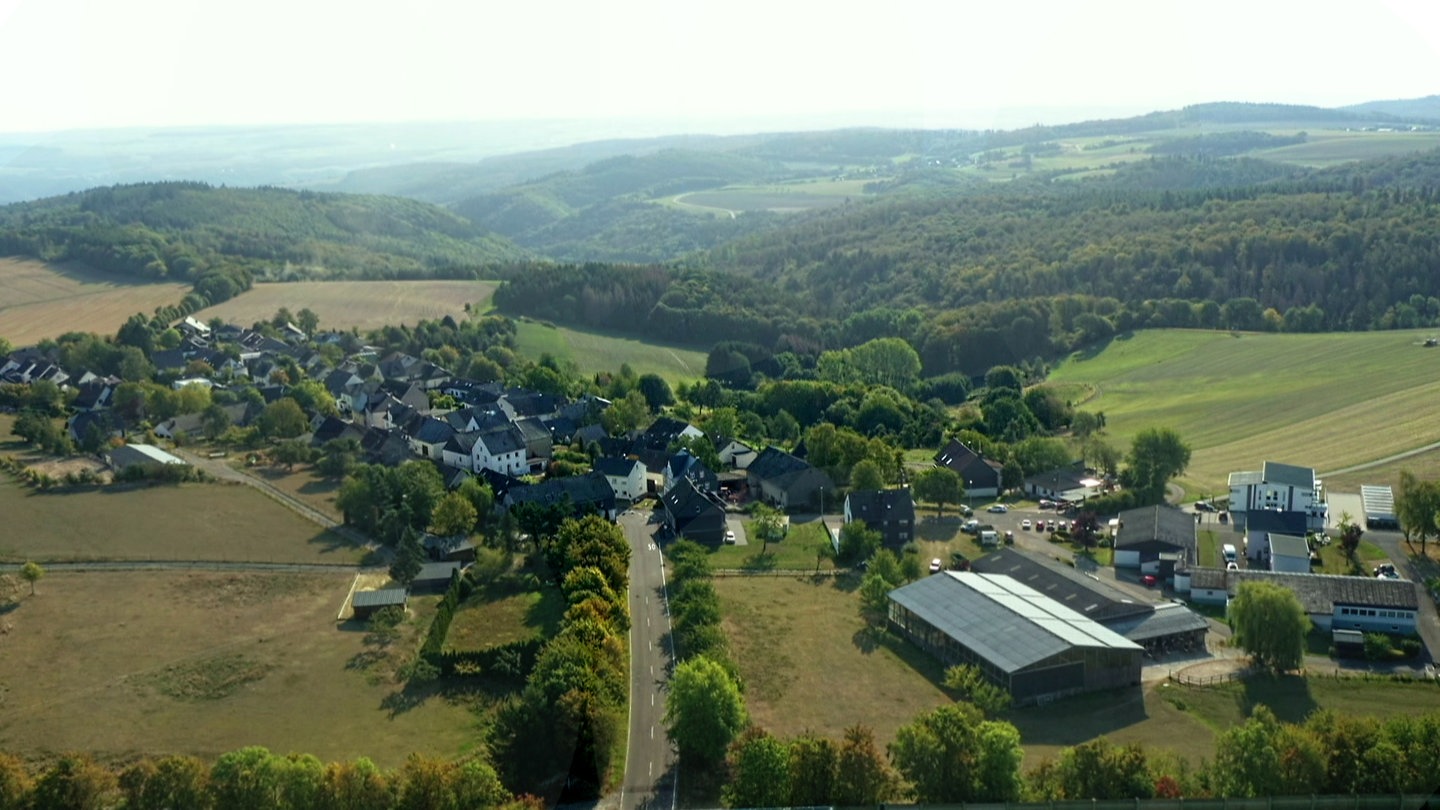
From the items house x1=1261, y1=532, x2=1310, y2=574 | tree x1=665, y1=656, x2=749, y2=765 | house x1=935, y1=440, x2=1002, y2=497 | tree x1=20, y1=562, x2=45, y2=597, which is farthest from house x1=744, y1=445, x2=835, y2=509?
tree x1=20, y1=562, x2=45, y2=597

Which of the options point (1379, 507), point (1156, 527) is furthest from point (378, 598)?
point (1379, 507)

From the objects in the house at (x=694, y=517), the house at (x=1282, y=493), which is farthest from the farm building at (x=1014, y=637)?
the house at (x=1282, y=493)

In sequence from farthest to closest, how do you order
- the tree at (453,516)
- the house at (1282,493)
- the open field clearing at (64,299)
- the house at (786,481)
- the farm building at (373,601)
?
the open field clearing at (64,299) < the house at (786,481) < the house at (1282,493) < the tree at (453,516) < the farm building at (373,601)

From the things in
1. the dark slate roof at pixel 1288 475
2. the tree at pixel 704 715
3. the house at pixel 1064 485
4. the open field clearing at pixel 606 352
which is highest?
the tree at pixel 704 715

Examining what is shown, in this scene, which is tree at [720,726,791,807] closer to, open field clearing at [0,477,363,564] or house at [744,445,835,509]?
open field clearing at [0,477,363,564]

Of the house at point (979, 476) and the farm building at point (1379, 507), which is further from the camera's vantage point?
the house at point (979, 476)

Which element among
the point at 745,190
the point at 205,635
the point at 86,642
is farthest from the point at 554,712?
the point at 745,190

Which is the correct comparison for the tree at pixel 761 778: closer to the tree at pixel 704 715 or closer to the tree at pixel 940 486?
the tree at pixel 704 715
